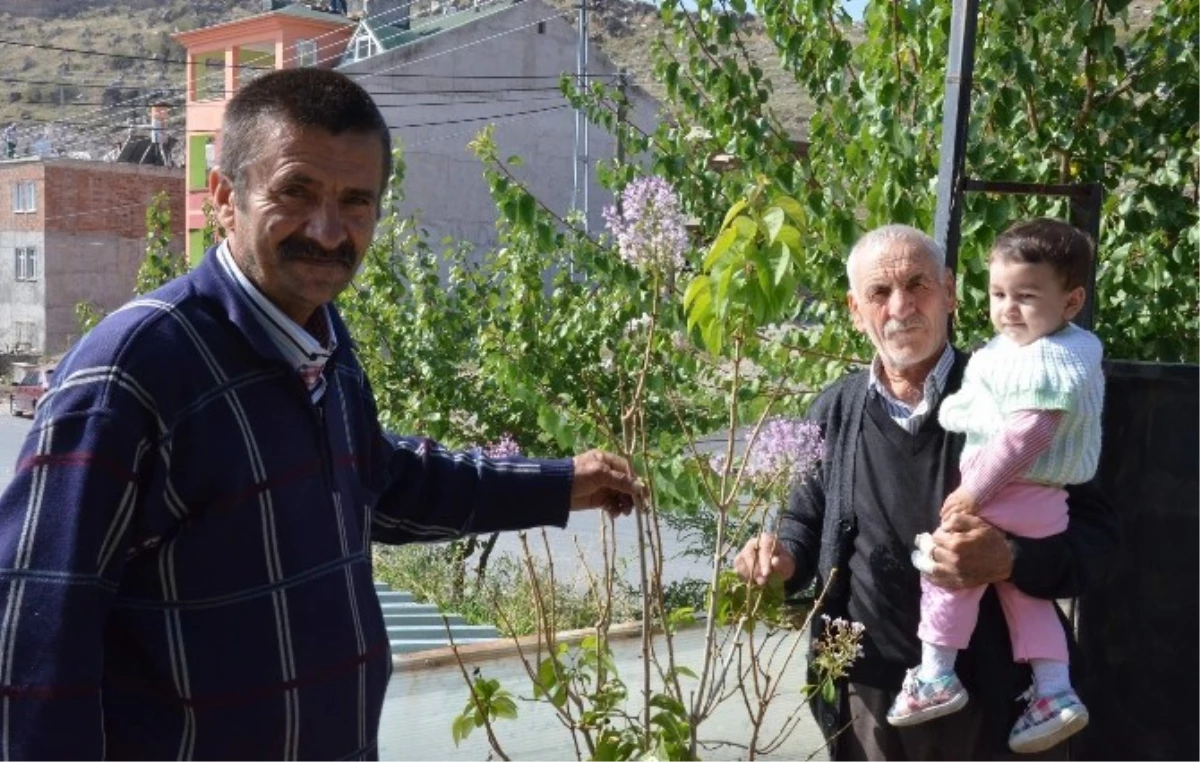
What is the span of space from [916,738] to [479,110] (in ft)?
115

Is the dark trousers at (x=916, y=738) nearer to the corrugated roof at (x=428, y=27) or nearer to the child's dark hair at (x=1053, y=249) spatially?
the child's dark hair at (x=1053, y=249)

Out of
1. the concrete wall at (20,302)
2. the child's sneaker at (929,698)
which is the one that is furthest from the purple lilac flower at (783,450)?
the concrete wall at (20,302)

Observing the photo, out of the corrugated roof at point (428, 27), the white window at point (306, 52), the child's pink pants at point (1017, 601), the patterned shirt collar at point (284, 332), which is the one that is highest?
the corrugated roof at point (428, 27)

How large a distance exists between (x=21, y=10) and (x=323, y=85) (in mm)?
120372

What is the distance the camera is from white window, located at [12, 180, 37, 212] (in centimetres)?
5091

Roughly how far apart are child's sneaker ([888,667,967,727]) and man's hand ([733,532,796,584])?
1.04ft

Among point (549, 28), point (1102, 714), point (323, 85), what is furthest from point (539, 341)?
point (549, 28)

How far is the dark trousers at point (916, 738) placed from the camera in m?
2.93

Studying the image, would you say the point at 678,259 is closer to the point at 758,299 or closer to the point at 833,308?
the point at 758,299

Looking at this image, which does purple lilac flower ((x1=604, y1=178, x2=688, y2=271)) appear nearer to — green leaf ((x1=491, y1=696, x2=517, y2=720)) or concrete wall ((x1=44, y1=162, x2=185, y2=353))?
green leaf ((x1=491, y1=696, x2=517, y2=720))

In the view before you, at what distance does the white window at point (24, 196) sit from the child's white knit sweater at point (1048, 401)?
5216cm

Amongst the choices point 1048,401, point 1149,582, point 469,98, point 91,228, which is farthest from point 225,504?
point 91,228

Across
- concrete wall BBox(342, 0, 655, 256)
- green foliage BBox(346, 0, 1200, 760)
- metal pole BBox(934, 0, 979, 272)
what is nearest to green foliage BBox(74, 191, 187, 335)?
green foliage BBox(346, 0, 1200, 760)

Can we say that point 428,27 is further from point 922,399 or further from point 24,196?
point 922,399
